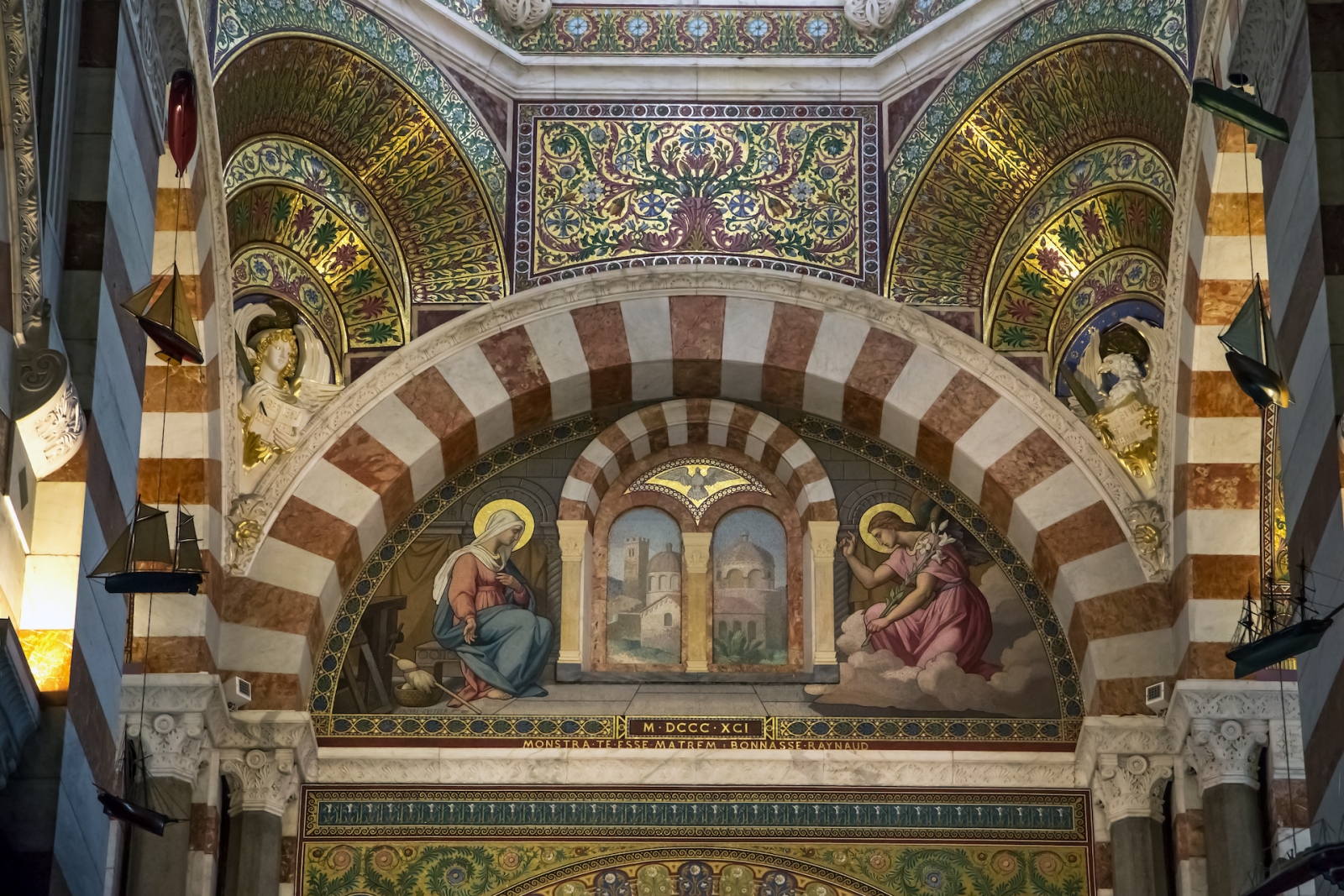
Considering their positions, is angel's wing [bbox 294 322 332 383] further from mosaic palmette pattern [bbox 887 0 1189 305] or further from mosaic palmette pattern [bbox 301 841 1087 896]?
mosaic palmette pattern [bbox 887 0 1189 305]

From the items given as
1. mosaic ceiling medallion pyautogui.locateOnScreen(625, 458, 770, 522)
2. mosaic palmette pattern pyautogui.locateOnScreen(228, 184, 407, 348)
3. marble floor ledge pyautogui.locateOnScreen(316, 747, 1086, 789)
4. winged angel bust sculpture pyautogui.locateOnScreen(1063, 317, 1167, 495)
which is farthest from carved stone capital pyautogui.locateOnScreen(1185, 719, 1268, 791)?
mosaic palmette pattern pyautogui.locateOnScreen(228, 184, 407, 348)

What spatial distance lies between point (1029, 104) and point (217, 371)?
4.28 meters

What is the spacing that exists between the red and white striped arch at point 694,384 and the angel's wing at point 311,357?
0.21 m

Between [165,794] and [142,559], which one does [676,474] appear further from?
[142,559]

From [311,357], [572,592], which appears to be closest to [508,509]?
[572,592]

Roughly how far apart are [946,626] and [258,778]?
3.58m

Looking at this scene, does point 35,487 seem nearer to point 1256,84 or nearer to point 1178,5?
point 1256,84

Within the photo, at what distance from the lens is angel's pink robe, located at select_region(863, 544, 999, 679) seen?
12.1 meters

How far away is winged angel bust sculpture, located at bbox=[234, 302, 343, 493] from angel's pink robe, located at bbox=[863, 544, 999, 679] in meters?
3.10

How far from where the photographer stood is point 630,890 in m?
11.6

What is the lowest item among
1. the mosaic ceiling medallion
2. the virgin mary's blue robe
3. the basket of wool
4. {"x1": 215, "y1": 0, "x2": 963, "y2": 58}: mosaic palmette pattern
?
the basket of wool

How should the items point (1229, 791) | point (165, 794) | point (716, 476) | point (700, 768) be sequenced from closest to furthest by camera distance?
1. point (165, 794)
2. point (1229, 791)
3. point (700, 768)
4. point (716, 476)

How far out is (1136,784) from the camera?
1148cm

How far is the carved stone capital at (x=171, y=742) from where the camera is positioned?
1088 cm
